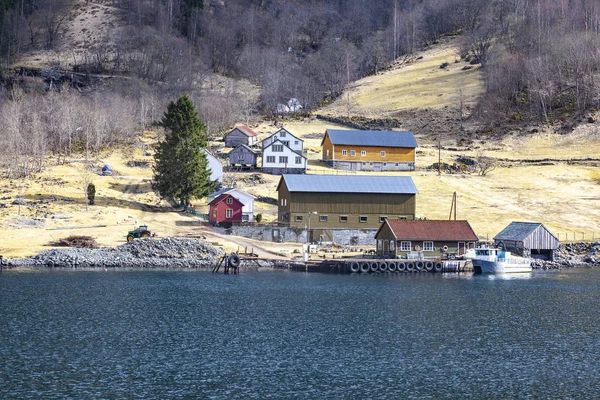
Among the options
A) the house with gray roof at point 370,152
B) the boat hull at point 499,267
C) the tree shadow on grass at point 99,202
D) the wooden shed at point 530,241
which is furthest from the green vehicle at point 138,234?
the house with gray roof at point 370,152

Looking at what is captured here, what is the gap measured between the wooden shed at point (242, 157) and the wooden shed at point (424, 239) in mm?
37552

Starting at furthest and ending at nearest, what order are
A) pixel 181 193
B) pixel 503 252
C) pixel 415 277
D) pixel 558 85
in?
pixel 558 85, pixel 181 193, pixel 503 252, pixel 415 277

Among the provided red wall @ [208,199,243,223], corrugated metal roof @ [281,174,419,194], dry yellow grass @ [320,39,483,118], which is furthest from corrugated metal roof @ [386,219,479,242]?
dry yellow grass @ [320,39,483,118]

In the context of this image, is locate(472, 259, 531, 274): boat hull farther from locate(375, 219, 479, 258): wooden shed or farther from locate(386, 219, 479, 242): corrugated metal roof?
locate(386, 219, 479, 242): corrugated metal roof

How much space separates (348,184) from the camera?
94250 millimetres

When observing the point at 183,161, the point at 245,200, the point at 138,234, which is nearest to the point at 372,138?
the point at 183,161

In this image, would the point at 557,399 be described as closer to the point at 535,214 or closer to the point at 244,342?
the point at 244,342

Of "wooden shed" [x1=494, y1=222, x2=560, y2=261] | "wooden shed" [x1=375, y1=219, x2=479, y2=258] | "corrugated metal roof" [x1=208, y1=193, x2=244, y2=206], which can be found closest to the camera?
"wooden shed" [x1=375, y1=219, x2=479, y2=258]

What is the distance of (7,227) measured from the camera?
84500mm

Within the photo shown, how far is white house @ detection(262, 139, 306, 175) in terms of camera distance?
377ft

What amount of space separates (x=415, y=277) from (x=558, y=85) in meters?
83.7

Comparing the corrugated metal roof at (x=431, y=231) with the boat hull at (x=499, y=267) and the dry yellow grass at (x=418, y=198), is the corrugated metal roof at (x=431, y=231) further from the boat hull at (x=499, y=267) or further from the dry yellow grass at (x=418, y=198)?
the dry yellow grass at (x=418, y=198)

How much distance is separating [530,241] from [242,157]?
47.2 metres

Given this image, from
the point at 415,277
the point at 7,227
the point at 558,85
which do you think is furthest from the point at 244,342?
the point at 558,85
